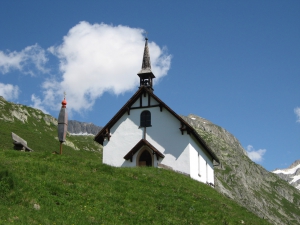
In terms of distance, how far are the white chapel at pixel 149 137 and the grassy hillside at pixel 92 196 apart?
6861 mm

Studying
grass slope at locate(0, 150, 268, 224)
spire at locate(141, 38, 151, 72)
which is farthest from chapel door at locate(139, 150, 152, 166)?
grass slope at locate(0, 150, 268, 224)

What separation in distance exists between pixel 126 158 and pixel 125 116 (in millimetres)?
4443

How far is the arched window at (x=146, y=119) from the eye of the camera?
1527 inches

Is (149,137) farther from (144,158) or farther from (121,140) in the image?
(121,140)

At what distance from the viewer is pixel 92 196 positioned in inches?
782

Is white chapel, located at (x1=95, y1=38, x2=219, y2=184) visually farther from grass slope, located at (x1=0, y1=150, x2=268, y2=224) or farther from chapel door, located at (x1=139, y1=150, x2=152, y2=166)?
grass slope, located at (x1=0, y1=150, x2=268, y2=224)

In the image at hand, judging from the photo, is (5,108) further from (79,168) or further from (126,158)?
(79,168)

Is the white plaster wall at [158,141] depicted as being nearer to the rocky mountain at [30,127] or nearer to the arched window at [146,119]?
the arched window at [146,119]

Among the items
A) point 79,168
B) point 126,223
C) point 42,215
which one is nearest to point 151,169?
point 79,168

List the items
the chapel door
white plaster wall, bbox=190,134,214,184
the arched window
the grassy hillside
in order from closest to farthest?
the grassy hillside < the chapel door < white plaster wall, bbox=190,134,214,184 < the arched window

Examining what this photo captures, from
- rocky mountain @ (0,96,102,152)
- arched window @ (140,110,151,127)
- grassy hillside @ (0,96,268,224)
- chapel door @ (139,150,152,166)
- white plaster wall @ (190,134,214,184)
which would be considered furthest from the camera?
rocky mountain @ (0,96,102,152)

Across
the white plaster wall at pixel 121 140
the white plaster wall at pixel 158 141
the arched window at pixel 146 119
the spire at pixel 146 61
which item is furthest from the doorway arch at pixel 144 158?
the spire at pixel 146 61

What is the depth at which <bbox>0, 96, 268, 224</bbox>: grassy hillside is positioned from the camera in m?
16.7

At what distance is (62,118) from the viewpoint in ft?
86.7
